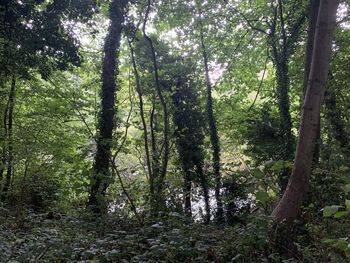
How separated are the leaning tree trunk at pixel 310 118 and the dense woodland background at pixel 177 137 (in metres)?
0.02

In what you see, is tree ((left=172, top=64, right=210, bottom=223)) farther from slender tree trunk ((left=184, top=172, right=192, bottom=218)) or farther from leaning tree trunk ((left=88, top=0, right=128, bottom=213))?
leaning tree trunk ((left=88, top=0, right=128, bottom=213))

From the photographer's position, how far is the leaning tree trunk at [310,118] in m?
4.62

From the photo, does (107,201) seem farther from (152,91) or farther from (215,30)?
(215,30)

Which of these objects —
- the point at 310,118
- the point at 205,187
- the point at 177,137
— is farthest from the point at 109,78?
the point at 310,118

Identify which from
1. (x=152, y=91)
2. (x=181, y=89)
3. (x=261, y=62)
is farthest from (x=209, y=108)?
(x=261, y=62)

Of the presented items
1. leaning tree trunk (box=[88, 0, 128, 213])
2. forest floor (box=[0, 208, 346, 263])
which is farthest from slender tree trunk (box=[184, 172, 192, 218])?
forest floor (box=[0, 208, 346, 263])

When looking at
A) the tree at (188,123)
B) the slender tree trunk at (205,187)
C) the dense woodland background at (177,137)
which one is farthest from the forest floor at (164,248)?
the tree at (188,123)

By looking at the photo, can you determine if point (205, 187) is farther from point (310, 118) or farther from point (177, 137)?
point (310, 118)

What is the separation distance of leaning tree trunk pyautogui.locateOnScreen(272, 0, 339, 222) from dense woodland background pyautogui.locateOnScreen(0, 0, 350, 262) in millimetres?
16

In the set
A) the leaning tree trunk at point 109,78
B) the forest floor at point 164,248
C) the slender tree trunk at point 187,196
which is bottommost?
the forest floor at point 164,248

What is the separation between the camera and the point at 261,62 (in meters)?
17.2

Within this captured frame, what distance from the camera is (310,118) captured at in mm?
4754

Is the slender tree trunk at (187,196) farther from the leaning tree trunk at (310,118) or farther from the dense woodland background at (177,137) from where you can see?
the leaning tree trunk at (310,118)

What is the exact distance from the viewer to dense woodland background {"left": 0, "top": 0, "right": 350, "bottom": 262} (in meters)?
4.51
